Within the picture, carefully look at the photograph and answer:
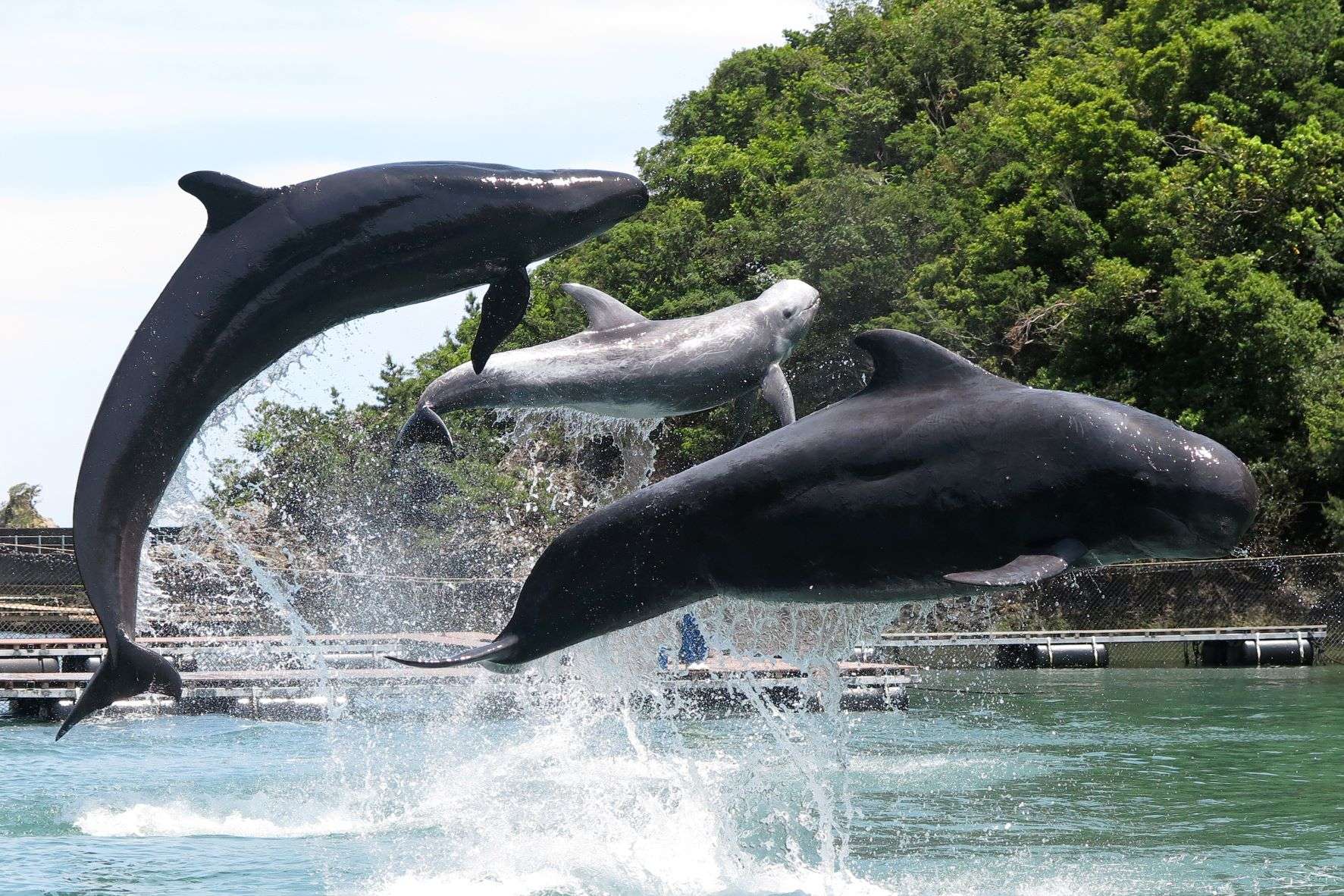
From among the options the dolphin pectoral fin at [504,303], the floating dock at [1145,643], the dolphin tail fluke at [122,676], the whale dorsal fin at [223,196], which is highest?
the whale dorsal fin at [223,196]

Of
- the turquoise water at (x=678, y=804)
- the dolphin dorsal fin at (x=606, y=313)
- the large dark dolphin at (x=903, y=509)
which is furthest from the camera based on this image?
the turquoise water at (x=678, y=804)

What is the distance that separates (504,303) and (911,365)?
2.10 m

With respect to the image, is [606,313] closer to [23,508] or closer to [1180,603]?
[1180,603]

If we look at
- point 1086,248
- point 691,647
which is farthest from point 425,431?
point 1086,248

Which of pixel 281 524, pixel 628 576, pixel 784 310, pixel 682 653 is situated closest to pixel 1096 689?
pixel 682 653

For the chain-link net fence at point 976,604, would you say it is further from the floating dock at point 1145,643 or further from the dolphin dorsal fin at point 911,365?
the dolphin dorsal fin at point 911,365

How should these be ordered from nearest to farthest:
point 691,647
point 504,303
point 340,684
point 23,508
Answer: point 504,303, point 691,647, point 340,684, point 23,508

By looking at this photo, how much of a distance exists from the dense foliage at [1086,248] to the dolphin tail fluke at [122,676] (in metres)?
26.4

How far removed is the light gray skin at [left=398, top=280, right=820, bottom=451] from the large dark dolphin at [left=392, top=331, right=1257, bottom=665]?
138 cm

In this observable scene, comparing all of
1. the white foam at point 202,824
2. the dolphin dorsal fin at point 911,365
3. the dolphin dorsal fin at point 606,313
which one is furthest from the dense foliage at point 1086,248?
the dolphin dorsal fin at point 911,365

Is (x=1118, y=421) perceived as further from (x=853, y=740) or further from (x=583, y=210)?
(x=853, y=740)

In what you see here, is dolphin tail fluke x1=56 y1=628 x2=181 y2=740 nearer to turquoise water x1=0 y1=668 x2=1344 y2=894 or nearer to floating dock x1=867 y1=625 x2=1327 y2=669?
turquoise water x1=0 y1=668 x2=1344 y2=894

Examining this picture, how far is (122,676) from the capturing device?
776cm

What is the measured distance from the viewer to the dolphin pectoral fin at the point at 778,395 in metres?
10.3
